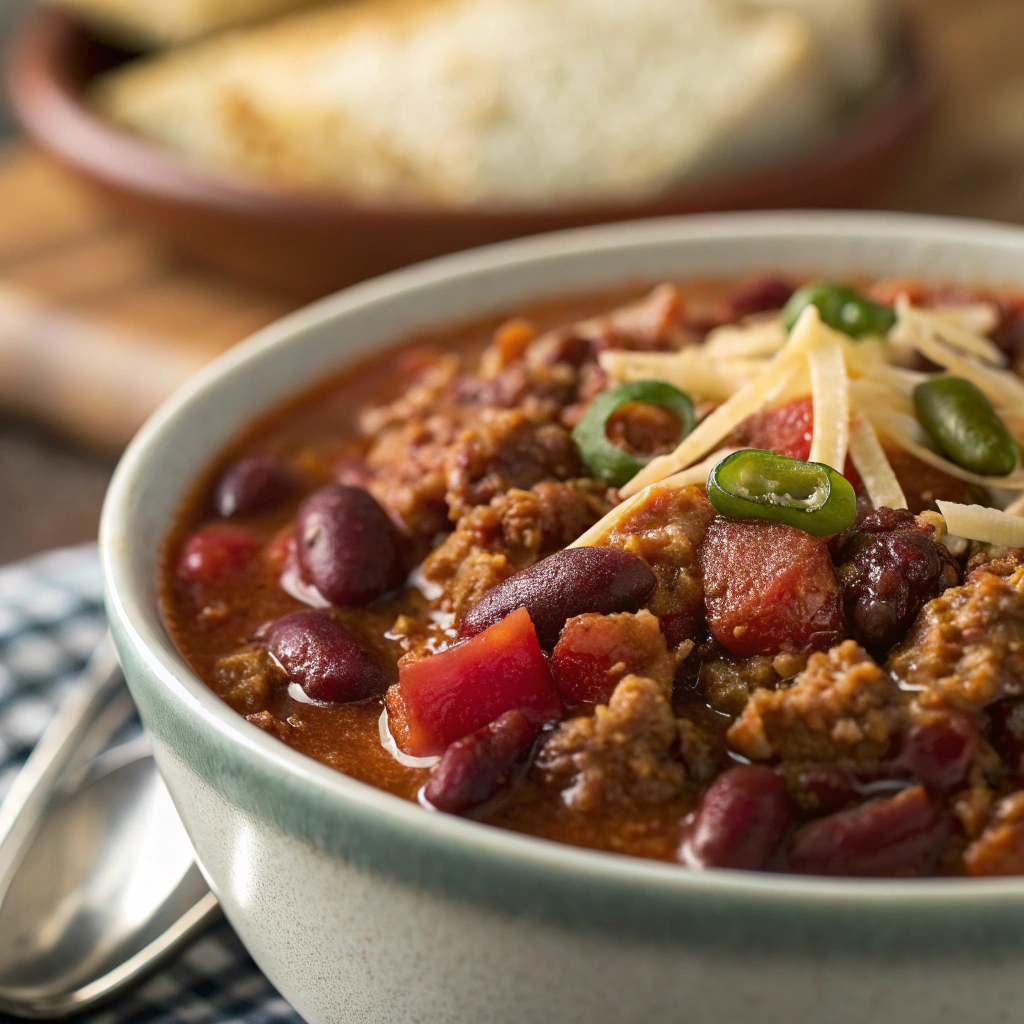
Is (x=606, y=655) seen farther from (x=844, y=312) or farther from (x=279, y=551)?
(x=844, y=312)

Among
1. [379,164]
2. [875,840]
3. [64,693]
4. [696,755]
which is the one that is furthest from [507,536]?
[379,164]

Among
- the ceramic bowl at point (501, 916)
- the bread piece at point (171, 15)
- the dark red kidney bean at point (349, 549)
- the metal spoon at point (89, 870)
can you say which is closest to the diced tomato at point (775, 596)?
the ceramic bowl at point (501, 916)

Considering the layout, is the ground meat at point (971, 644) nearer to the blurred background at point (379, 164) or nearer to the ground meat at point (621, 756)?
the ground meat at point (621, 756)

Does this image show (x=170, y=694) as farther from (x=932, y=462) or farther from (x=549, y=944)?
(x=932, y=462)

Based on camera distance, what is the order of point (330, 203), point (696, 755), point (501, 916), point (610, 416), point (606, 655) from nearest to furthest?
point (501, 916) → point (696, 755) → point (606, 655) → point (610, 416) → point (330, 203)

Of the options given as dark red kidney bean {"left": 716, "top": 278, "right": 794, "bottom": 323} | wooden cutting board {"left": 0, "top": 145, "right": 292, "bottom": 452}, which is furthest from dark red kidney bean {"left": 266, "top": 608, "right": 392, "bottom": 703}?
wooden cutting board {"left": 0, "top": 145, "right": 292, "bottom": 452}
